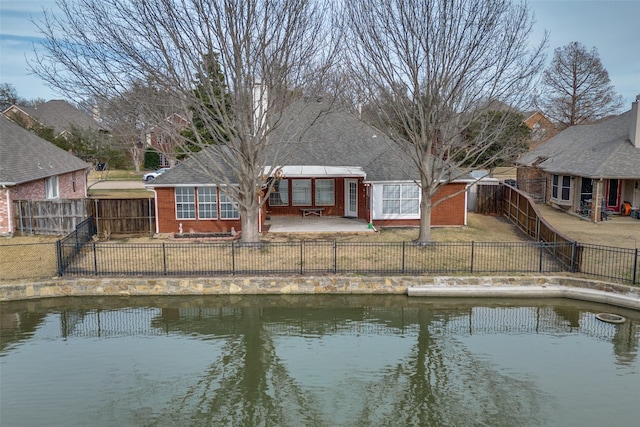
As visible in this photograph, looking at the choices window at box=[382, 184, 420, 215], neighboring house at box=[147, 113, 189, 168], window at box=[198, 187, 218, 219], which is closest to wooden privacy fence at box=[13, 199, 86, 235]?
neighboring house at box=[147, 113, 189, 168]

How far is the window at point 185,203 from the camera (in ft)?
76.6

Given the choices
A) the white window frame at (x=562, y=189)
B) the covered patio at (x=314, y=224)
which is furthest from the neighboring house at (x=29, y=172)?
the white window frame at (x=562, y=189)

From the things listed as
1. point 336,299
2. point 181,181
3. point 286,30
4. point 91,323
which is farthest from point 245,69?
point 91,323

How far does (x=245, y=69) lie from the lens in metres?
18.2

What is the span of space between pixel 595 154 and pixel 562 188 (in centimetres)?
262

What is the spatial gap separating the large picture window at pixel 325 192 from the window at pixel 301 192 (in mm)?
478

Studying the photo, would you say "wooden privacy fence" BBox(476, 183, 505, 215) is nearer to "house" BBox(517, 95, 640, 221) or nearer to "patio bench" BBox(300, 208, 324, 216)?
"house" BBox(517, 95, 640, 221)

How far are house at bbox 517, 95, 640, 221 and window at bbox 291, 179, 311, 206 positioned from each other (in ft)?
45.5

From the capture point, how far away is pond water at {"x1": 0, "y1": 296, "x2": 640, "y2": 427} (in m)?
9.88

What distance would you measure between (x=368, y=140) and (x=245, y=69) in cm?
1193

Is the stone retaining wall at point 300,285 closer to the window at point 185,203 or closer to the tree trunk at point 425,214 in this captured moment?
the tree trunk at point 425,214

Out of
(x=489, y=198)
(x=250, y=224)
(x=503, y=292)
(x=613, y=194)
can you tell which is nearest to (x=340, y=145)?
(x=489, y=198)

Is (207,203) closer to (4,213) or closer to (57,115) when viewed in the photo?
(4,213)

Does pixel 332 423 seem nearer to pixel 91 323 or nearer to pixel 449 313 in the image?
pixel 449 313
